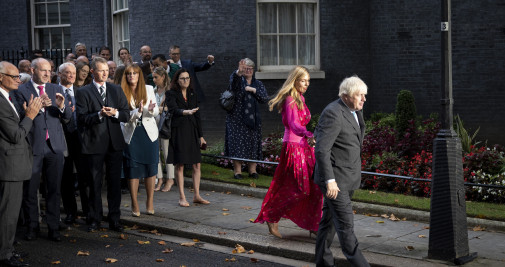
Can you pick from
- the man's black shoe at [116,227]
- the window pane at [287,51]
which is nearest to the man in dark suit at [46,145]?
the man's black shoe at [116,227]

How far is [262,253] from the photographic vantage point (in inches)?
307

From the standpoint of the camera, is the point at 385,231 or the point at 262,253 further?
the point at 385,231

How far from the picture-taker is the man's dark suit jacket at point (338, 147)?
6.21 metres

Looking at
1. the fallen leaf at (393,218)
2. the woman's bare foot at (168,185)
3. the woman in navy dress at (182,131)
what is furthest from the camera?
the woman's bare foot at (168,185)

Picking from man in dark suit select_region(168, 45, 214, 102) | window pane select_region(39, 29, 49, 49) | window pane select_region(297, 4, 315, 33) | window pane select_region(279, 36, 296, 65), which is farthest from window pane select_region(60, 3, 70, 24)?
window pane select_region(297, 4, 315, 33)

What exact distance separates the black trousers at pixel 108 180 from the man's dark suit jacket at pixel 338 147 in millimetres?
3423

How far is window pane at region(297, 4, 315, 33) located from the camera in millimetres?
15328

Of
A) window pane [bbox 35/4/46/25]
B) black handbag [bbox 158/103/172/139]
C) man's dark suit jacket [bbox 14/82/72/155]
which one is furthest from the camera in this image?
window pane [bbox 35/4/46/25]

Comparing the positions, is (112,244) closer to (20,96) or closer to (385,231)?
(20,96)

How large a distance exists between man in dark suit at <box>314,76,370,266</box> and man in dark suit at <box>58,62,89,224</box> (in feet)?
12.6

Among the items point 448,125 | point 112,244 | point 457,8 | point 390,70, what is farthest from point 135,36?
point 448,125

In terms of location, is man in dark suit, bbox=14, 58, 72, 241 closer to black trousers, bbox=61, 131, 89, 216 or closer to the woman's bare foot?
black trousers, bbox=61, 131, 89, 216

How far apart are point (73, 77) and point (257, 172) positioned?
4425 millimetres

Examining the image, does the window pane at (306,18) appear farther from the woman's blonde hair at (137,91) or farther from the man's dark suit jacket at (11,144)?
the man's dark suit jacket at (11,144)
